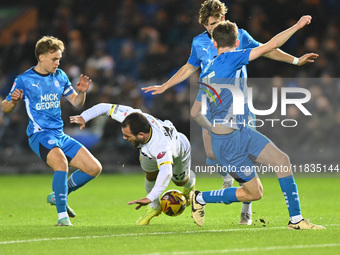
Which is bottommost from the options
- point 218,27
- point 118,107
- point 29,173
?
point 29,173

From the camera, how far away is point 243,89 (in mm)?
7426

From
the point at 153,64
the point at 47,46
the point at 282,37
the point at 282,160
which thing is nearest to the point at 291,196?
the point at 282,160

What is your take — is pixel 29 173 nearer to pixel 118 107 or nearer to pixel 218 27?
pixel 118 107

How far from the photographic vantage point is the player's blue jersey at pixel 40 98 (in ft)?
27.7

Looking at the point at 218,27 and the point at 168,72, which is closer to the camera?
the point at 218,27

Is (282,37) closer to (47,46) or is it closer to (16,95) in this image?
(47,46)

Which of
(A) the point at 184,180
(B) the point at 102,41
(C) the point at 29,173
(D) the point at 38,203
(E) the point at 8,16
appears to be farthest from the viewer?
(E) the point at 8,16

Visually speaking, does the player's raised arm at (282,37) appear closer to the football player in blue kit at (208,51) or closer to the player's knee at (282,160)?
the player's knee at (282,160)

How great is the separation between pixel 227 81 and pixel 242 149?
718 mm

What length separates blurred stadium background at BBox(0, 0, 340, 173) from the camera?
1541cm

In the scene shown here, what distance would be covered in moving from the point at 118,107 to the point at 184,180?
1.31 meters

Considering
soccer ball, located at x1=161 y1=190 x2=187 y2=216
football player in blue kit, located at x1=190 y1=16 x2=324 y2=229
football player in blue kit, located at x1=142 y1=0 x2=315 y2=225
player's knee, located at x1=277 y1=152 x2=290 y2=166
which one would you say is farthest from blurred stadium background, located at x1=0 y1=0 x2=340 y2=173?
player's knee, located at x1=277 y1=152 x2=290 y2=166

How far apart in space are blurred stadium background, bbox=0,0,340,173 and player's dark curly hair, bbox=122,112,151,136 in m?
7.98

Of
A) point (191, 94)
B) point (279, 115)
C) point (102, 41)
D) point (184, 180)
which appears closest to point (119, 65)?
point (102, 41)
